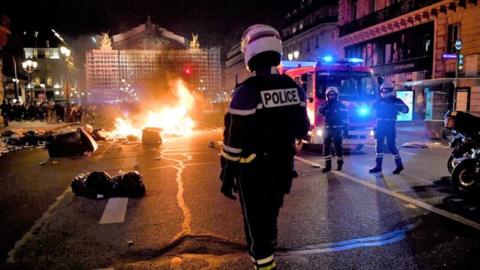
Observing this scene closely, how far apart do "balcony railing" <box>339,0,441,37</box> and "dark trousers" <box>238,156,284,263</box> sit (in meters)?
28.9

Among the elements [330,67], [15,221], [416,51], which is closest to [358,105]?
[330,67]

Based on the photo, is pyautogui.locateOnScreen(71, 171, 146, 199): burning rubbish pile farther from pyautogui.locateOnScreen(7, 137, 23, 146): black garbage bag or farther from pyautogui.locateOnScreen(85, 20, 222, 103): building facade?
pyautogui.locateOnScreen(85, 20, 222, 103): building facade

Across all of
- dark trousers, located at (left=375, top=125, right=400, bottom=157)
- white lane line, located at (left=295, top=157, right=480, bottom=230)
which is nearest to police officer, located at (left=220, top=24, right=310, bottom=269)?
white lane line, located at (left=295, top=157, right=480, bottom=230)

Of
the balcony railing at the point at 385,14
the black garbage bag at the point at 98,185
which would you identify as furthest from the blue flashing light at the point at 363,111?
the balcony railing at the point at 385,14

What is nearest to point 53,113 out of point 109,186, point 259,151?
point 109,186

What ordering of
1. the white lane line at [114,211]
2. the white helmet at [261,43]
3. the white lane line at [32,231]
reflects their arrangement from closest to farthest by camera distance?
the white helmet at [261,43] < the white lane line at [32,231] < the white lane line at [114,211]

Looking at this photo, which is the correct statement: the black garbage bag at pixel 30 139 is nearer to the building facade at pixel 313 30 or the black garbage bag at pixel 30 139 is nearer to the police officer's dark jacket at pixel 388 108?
the police officer's dark jacket at pixel 388 108

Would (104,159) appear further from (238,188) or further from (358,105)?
(238,188)

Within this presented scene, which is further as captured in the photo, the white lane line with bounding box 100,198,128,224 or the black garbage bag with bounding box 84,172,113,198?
the black garbage bag with bounding box 84,172,113,198

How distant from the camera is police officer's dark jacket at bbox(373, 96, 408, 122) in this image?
29.8 feet

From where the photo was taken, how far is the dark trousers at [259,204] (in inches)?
129

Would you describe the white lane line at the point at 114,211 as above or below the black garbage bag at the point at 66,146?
below

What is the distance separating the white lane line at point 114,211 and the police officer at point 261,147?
124 inches

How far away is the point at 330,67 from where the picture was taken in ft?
42.3
